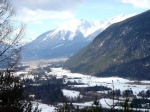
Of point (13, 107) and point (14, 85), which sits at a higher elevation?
point (14, 85)

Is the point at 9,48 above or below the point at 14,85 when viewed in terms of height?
above

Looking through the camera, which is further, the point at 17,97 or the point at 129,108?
the point at 17,97

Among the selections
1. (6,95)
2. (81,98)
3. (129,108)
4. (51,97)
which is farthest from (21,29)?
(81,98)

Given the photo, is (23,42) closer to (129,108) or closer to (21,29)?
(21,29)

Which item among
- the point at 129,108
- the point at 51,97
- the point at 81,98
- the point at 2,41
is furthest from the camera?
the point at 81,98

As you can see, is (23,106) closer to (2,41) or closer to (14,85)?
(14,85)

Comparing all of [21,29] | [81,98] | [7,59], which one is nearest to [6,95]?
[7,59]

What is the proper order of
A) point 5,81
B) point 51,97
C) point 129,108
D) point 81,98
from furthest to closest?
1. point 81,98
2. point 51,97
3. point 5,81
4. point 129,108

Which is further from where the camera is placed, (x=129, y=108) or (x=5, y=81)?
(x=5, y=81)

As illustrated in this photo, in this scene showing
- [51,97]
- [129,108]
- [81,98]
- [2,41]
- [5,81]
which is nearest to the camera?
[129,108]
